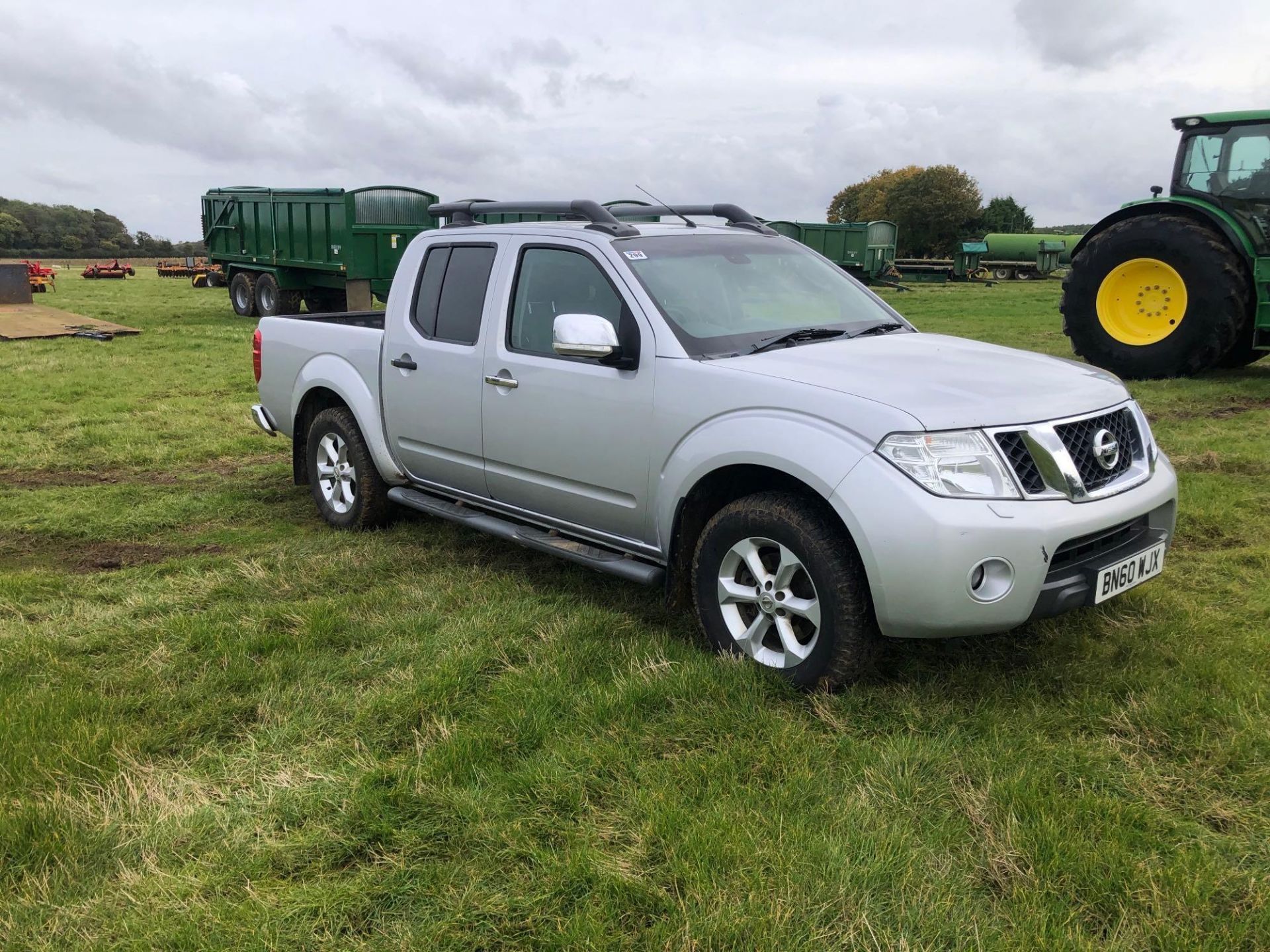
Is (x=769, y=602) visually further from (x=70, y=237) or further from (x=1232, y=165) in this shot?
(x=70, y=237)

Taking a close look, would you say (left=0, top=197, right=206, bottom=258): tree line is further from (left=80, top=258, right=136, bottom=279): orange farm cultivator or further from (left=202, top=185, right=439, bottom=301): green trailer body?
(left=202, top=185, right=439, bottom=301): green trailer body

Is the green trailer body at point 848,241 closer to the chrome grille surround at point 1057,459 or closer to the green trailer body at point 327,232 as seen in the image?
the green trailer body at point 327,232

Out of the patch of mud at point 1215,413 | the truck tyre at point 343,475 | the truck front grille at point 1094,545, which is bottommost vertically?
the truck tyre at point 343,475

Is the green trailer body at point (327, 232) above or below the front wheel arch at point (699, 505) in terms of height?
above

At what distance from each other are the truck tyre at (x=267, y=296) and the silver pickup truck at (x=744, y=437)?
16.4 metres

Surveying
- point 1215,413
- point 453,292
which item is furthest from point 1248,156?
point 453,292

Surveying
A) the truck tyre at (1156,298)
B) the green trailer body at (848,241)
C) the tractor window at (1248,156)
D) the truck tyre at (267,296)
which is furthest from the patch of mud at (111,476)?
the green trailer body at (848,241)

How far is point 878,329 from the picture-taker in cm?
463

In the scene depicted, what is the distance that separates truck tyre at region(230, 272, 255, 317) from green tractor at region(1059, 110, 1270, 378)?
17322 millimetres

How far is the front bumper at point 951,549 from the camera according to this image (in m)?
3.21

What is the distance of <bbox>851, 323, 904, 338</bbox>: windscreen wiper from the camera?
4.51 meters

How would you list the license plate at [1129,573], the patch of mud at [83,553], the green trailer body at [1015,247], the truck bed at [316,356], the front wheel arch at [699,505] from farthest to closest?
the green trailer body at [1015,247] → the truck bed at [316,356] → the patch of mud at [83,553] → the front wheel arch at [699,505] → the license plate at [1129,573]

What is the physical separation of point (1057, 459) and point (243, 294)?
21894mm

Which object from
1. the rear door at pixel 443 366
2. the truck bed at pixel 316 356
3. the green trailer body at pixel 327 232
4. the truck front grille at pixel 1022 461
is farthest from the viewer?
the green trailer body at pixel 327 232
